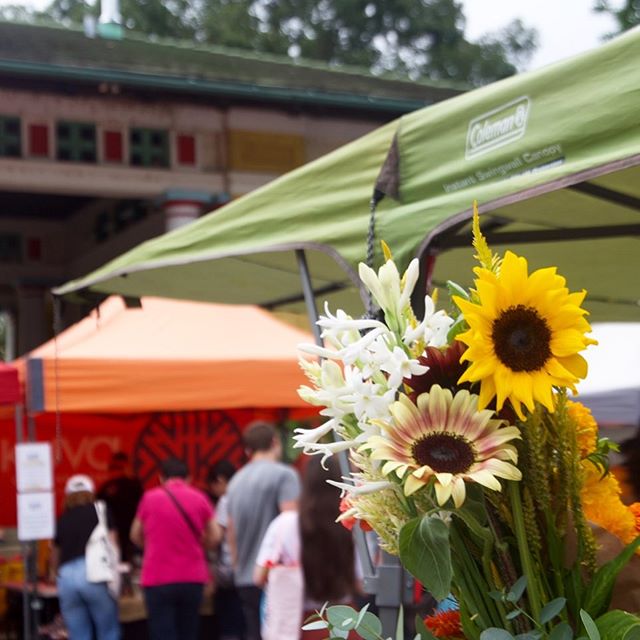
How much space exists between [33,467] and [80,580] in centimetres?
84

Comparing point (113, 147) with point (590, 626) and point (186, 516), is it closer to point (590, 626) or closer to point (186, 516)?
point (186, 516)

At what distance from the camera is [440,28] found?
3700 centimetres

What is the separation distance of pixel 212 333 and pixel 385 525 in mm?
6450

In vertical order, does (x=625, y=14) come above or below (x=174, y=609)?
above

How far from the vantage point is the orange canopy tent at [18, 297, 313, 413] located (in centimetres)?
699

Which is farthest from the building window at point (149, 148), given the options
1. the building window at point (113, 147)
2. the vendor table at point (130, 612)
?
the vendor table at point (130, 612)

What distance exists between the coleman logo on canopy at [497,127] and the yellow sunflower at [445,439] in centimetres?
112

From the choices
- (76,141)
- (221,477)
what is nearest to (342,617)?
(221,477)

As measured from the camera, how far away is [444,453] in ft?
5.05

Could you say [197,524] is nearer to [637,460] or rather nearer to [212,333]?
[212,333]

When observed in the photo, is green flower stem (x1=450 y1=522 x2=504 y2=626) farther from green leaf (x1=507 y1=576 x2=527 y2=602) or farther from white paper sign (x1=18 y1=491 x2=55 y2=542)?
white paper sign (x1=18 y1=491 x2=55 y2=542)

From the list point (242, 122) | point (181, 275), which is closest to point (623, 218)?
point (181, 275)

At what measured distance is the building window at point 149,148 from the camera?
13523mm

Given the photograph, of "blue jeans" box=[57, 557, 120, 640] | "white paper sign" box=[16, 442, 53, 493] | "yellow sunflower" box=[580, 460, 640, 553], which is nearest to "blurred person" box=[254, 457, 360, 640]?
"blue jeans" box=[57, 557, 120, 640]
